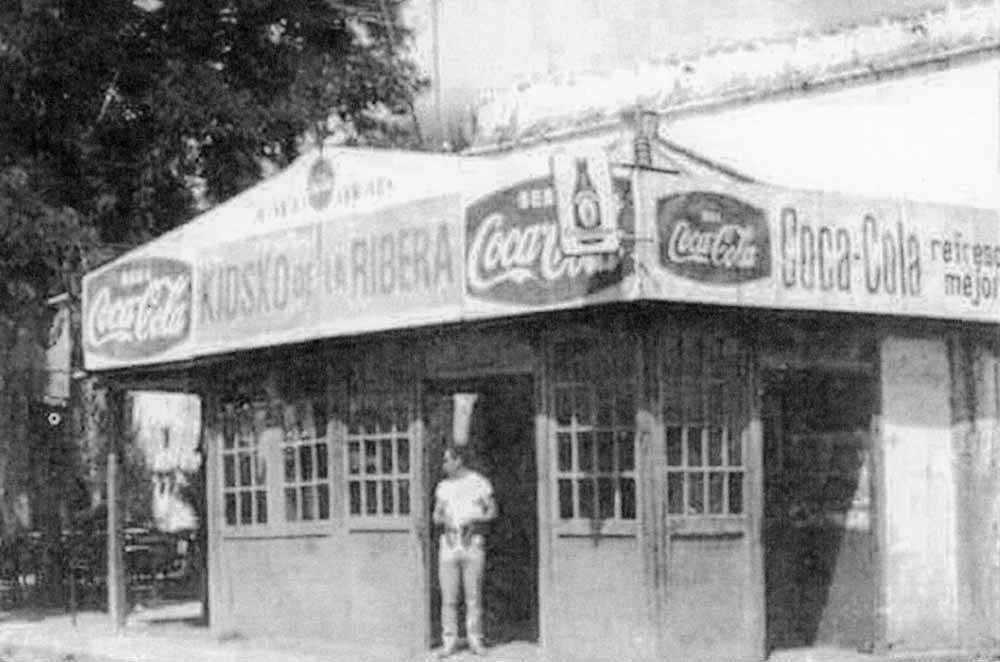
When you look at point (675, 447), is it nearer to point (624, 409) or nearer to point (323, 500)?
point (624, 409)

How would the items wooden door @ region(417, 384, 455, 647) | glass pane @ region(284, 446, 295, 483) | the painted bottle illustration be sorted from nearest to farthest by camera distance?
the painted bottle illustration
wooden door @ region(417, 384, 455, 647)
glass pane @ region(284, 446, 295, 483)

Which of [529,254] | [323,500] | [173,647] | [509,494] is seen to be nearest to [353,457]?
[323,500]

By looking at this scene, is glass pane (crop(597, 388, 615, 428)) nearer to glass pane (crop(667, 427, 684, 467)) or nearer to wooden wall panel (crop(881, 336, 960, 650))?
glass pane (crop(667, 427, 684, 467))

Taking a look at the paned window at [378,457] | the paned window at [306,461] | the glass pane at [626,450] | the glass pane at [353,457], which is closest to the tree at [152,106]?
the paned window at [306,461]

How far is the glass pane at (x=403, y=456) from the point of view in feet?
51.7

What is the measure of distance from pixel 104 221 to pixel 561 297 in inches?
519

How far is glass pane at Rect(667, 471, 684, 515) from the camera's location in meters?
13.6

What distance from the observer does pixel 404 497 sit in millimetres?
15781

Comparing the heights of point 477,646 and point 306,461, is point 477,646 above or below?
below

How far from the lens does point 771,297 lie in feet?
44.7

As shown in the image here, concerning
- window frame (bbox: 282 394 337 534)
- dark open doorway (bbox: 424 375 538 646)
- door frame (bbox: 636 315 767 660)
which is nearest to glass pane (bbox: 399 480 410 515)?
window frame (bbox: 282 394 337 534)

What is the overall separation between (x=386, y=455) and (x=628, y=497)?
9.92 feet

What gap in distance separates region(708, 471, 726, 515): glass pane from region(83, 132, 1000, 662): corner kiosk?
2 centimetres

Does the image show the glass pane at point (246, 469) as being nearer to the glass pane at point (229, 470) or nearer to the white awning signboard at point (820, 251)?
the glass pane at point (229, 470)
